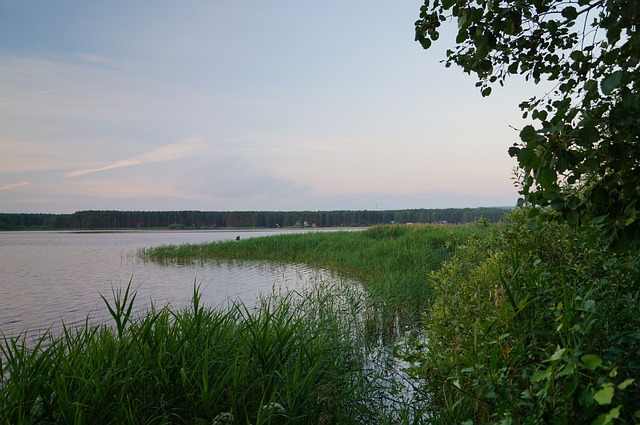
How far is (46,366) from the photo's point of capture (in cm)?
379

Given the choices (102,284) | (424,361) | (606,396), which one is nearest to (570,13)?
(606,396)

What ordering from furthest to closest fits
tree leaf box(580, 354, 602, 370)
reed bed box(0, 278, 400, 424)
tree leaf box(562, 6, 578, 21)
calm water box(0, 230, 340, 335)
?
calm water box(0, 230, 340, 335)
reed bed box(0, 278, 400, 424)
tree leaf box(562, 6, 578, 21)
tree leaf box(580, 354, 602, 370)

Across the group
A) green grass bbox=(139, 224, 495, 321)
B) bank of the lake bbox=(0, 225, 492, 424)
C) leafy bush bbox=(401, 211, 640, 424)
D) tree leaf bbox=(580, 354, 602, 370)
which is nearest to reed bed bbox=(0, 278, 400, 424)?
bank of the lake bbox=(0, 225, 492, 424)

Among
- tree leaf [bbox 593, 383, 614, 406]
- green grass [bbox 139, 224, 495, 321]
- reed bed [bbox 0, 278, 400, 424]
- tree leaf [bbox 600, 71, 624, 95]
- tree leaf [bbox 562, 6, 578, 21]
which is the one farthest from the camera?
green grass [bbox 139, 224, 495, 321]

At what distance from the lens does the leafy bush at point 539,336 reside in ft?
7.25

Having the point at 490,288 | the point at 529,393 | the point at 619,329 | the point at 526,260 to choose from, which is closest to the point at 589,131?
the point at 529,393

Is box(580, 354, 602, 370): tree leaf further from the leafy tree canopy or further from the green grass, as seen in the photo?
the green grass

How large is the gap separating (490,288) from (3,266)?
1002 inches

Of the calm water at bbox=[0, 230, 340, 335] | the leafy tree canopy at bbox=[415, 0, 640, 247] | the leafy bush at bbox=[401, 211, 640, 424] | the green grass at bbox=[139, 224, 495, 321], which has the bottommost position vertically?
the calm water at bbox=[0, 230, 340, 335]

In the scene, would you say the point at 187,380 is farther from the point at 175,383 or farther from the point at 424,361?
the point at 424,361

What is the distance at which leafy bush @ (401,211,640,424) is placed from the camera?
87.0 inches

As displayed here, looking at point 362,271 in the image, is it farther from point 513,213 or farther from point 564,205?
point 564,205

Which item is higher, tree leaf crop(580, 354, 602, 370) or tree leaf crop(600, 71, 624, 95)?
tree leaf crop(600, 71, 624, 95)

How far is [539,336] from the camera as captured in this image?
359 centimetres
